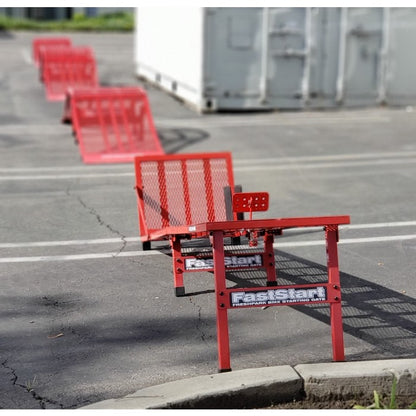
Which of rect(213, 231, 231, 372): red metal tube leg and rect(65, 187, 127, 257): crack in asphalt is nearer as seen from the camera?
rect(213, 231, 231, 372): red metal tube leg

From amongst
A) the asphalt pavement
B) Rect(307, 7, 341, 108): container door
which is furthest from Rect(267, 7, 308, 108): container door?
the asphalt pavement

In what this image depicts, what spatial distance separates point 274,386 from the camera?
6.15 meters

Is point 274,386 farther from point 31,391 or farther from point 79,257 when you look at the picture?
point 79,257

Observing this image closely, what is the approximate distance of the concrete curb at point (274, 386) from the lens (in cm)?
599

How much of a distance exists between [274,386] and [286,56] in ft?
46.8

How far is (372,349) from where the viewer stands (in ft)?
23.5

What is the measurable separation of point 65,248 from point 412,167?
22.5ft

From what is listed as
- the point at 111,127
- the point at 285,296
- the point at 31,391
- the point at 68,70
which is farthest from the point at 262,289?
the point at 68,70

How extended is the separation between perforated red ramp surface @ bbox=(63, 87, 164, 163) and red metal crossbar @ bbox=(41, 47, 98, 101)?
473cm

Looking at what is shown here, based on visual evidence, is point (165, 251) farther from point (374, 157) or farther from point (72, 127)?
point (72, 127)

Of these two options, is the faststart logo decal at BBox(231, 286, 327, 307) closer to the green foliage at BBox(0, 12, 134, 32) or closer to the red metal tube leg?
the red metal tube leg

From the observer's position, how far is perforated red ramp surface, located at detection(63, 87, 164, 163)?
15.1 metres

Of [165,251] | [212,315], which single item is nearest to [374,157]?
[165,251]
